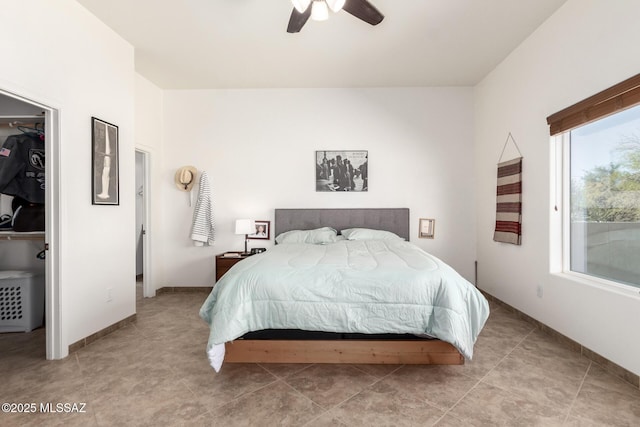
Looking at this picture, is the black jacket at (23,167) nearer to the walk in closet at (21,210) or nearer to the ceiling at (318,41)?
the walk in closet at (21,210)

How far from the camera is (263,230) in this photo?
4.15 meters

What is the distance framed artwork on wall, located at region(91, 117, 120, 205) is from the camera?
2590 millimetres

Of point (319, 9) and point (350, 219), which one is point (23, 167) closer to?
point (319, 9)

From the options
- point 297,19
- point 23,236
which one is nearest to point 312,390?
point 297,19

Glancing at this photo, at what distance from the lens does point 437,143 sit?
4.13 m

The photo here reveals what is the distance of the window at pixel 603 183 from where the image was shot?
79.7 inches

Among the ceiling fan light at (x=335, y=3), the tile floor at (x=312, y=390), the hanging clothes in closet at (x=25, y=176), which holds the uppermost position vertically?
the ceiling fan light at (x=335, y=3)

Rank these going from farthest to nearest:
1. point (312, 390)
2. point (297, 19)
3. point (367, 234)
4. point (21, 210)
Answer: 1. point (367, 234)
2. point (21, 210)
3. point (297, 19)
4. point (312, 390)

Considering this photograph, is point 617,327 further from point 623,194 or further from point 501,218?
point 501,218

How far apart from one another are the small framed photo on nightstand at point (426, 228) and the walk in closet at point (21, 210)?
4.18m

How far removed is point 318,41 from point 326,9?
1024 millimetres

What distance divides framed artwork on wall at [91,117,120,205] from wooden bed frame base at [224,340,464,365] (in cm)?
185

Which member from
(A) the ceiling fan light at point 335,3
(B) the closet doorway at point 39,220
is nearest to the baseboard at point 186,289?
(B) the closet doorway at point 39,220

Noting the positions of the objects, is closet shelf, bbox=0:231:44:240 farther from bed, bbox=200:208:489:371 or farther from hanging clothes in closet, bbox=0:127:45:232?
bed, bbox=200:208:489:371
